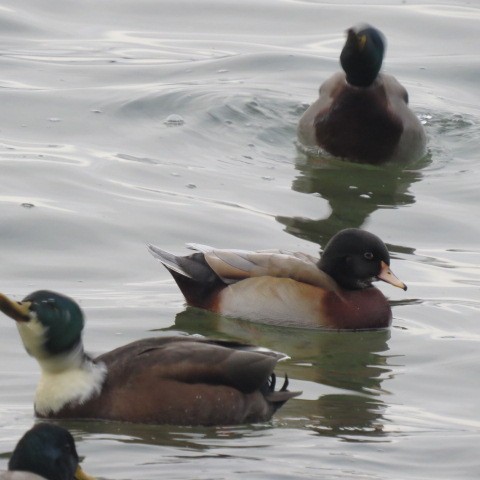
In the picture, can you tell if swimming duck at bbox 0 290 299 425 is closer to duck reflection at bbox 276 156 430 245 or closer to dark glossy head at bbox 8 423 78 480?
dark glossy head at bbox 8 423 78 480

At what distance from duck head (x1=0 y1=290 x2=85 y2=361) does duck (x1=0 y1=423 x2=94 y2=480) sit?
Result: 4.76 feet

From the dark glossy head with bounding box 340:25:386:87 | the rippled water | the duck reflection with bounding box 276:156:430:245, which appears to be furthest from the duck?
the dark glossy head with bounding box 340:25:386:87

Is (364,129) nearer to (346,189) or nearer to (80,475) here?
(346,189)

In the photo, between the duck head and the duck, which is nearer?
the duck

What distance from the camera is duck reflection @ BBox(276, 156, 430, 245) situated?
1328cm

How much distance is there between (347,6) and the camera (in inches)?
830

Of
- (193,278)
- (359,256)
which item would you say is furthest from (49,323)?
(359,256)

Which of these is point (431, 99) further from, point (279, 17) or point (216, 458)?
point (216, 458)

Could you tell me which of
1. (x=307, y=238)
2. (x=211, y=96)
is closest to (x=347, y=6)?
(x=211, y=96)

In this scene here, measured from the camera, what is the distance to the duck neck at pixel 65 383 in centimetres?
861

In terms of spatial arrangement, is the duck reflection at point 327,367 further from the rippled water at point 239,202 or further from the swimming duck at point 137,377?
the swimming duck at point 137,377

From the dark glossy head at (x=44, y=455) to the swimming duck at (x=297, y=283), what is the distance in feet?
13.6

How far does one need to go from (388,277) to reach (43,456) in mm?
4511

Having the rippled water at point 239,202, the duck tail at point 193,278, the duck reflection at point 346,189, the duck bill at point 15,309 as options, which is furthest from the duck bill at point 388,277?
the duck bill at point 15,309
